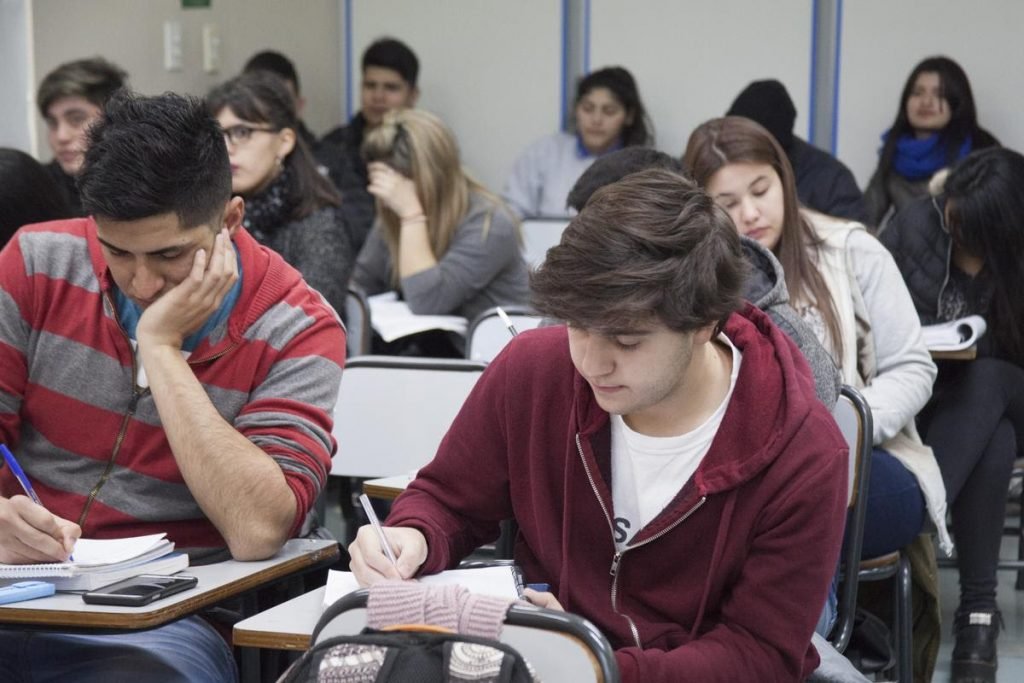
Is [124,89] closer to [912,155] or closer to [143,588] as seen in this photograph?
[143,588]

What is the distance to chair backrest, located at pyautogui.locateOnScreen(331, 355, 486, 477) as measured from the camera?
3031mm

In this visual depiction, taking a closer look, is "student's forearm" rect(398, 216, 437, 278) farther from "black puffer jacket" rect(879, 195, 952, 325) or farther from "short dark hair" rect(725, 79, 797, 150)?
"short dark hair" rect(725, 79, 797, 150)

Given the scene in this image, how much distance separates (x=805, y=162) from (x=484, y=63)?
1.97m

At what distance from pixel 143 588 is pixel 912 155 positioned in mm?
4733

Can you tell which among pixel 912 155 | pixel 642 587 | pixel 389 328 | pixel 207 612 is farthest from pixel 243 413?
pixel 912 155

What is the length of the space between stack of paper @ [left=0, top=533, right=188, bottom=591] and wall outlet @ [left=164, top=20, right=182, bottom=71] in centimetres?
394

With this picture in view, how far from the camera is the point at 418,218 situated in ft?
14.7

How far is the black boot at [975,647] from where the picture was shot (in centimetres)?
327

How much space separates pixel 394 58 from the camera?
634 centimetres

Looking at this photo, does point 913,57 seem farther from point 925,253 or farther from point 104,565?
point 104,565

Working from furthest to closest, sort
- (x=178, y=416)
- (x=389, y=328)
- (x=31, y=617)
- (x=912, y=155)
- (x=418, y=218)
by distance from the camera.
→ (x=912, y=155) < (x=418, y=218) < (x=389, y=328) < (x=178, y=416) < (x=31, y=617)

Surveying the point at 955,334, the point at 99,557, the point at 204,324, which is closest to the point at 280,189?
the point at 204,324

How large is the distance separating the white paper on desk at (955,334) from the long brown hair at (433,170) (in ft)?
4.95

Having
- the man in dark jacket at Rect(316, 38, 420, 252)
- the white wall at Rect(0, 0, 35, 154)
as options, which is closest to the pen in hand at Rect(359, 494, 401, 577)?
the white wall at Rect(0, 0, 35, 154)
